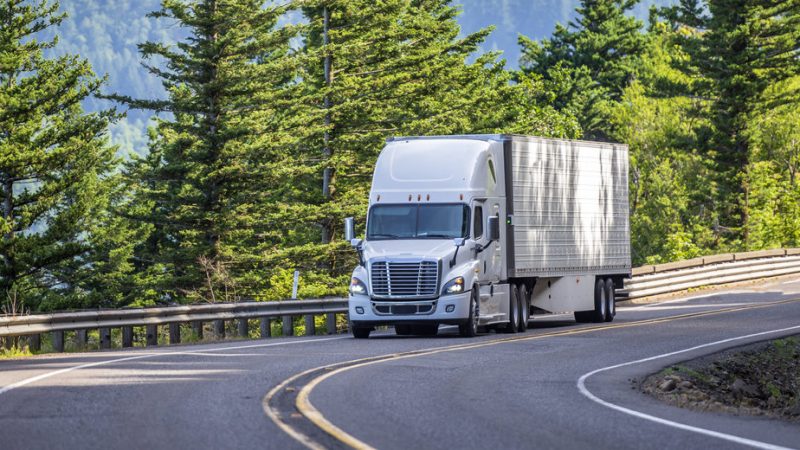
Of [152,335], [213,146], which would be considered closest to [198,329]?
[152,335]

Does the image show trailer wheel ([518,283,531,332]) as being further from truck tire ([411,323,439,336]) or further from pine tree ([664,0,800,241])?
pine tree ([664,0,800,241])

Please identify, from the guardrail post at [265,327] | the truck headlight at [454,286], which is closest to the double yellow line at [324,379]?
the truck headlight at [454,286]

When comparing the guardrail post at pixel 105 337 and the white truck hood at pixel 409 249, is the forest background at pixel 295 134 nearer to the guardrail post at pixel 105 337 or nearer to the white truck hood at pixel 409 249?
the guardrail post at pixel 105 337

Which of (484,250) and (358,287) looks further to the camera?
(484,250)

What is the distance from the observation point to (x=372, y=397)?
1406 cm

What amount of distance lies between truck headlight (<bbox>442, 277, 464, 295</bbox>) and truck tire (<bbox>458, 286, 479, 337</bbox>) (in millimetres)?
360

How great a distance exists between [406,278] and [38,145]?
74.7 feet

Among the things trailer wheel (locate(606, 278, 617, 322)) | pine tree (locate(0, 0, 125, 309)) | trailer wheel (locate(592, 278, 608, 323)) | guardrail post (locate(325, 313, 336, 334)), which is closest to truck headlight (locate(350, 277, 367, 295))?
guardrail post (locate(325, 313, 336, 334))

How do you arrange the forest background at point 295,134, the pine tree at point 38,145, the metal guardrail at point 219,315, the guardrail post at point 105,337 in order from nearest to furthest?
1. the metal guardrail at point 219,315
2. the guardrail post at point 105,337
3. the pine tree at point 38,145
4. the forest background at point 295,134

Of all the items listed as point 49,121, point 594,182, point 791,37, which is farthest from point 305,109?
point 594,182

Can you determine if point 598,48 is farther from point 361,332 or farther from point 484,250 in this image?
point 361,332

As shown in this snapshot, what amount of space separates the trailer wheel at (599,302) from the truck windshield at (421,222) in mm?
6282

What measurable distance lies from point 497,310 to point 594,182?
5.74 meters

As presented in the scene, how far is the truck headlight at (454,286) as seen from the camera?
968 inches
